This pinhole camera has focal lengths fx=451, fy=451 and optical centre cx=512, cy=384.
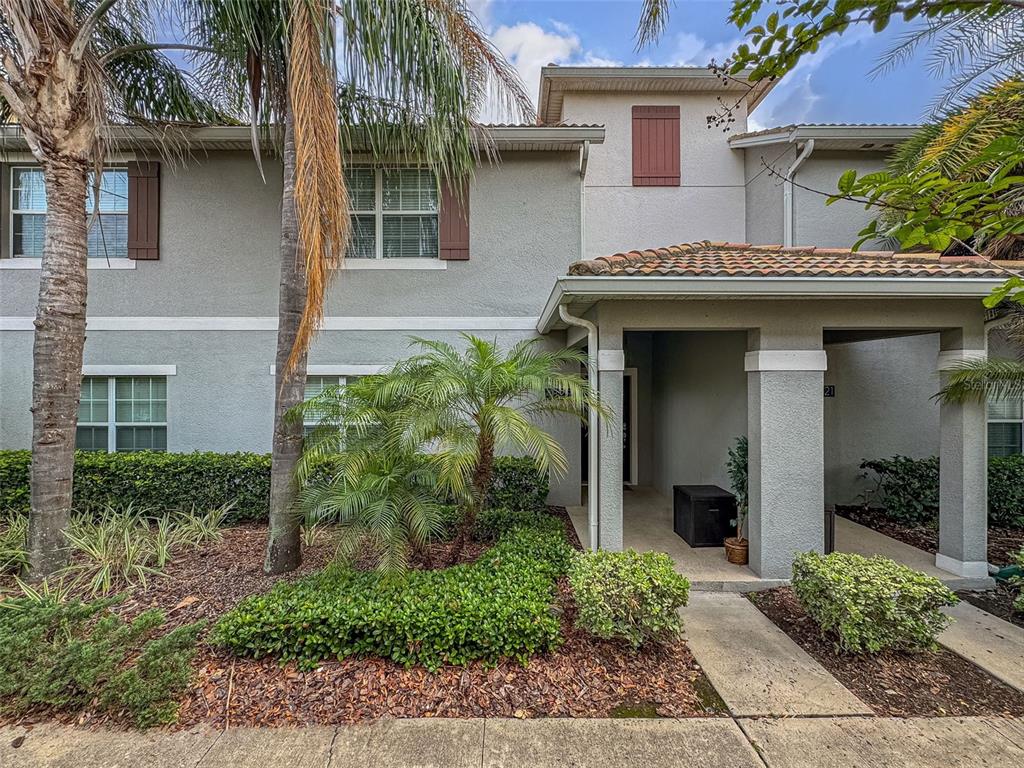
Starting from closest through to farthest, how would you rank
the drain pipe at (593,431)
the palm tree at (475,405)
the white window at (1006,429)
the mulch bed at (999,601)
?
the palm tree at (475,405)
the mulch bed at (999,601)
the drain pipe at (593,431)
the white window at (1006,429)

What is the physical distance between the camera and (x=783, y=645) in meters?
4.04

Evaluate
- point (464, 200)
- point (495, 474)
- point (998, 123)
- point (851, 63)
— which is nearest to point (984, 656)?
point (495, 474)

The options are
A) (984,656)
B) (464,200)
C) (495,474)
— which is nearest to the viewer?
(984,656)

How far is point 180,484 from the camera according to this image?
6793 mm

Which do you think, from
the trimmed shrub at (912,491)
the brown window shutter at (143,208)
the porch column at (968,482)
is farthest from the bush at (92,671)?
the trimmed shrub at (912,491)

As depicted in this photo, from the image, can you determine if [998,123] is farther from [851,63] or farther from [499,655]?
[499,655]

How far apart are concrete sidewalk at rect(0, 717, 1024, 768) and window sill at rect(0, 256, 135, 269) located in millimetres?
7220

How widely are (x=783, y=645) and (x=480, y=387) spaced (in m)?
3.63

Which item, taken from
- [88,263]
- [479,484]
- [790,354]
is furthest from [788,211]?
[88,263]

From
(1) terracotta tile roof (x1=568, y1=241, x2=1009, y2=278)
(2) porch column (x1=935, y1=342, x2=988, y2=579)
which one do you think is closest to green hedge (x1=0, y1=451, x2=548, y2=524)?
(1) terracotta tile roof (x1=568, y1=241, x2=1009, y2=278)

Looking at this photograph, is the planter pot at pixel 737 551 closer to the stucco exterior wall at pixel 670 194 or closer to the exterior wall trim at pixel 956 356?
the exterior wall trim at pixel 956 356

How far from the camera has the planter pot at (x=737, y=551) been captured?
5539 mm

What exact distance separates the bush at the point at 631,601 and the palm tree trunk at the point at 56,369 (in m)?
5.63

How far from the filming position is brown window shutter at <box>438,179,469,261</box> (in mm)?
7691
